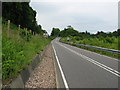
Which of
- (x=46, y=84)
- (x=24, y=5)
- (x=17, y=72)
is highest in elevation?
(x=24, y=5)

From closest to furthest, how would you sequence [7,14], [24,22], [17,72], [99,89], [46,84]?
[99,89] < [17,72] < [46,84] < [7,14] < [24,22]

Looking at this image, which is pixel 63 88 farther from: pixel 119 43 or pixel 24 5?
pixel 24 5

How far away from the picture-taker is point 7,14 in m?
35.1

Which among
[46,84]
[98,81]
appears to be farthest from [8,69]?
[98,81]

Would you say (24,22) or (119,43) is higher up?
(24,22)

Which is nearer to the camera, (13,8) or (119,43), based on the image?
(119,43)

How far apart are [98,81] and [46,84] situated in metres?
2.29

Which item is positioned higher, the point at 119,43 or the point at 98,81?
the point at 119,43

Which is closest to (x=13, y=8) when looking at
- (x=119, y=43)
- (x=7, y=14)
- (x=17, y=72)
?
(x=7, y=14)

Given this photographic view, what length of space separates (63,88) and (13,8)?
31880 millimetres

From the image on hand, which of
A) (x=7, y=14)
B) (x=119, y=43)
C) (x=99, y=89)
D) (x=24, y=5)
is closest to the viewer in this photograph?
(x=99, y=89)

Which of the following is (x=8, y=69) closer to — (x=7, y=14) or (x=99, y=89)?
(x=99, y=89)

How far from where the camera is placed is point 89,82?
23.8 feet

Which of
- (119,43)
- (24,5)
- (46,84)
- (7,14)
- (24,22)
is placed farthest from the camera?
(24,22)
